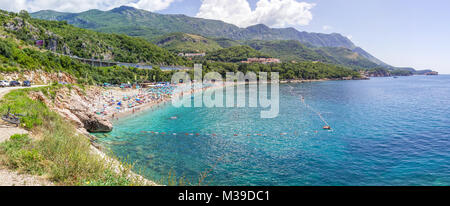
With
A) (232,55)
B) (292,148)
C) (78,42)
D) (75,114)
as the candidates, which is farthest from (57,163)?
(232,55)

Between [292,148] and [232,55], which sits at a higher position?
[232,55]

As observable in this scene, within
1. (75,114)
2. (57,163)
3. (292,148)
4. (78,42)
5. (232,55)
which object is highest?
(232,55)

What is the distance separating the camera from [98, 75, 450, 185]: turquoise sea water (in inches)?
662

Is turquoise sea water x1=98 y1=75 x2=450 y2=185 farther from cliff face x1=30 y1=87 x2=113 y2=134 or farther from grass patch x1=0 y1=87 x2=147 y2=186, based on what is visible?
grass patch x1=0 y1=87 x2=147 y2=186

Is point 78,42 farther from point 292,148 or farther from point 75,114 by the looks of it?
point 292,148

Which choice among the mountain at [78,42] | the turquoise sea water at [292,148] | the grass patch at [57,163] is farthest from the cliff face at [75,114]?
the mountain at [78,42]

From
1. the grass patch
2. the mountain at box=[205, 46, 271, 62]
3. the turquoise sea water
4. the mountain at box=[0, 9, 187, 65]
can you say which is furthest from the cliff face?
the mountain at box=[205, 46, 271, 62]

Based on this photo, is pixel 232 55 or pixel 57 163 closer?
pixel 57 163

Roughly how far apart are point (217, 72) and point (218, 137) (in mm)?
90205

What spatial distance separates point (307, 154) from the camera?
21.1 m

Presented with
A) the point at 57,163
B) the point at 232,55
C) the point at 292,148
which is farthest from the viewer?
the point at 232,55

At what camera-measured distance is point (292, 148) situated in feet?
74.3

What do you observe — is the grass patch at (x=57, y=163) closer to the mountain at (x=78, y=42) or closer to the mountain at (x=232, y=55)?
the mountain at (x=78, y=42)
